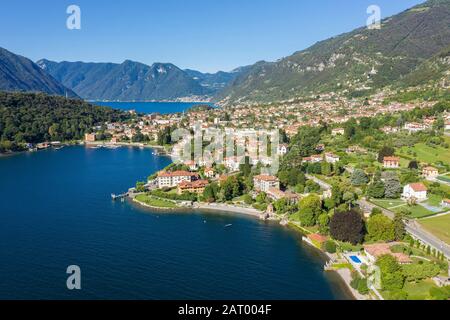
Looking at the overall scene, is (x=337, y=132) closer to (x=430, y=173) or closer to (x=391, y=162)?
(x=391, y=162)

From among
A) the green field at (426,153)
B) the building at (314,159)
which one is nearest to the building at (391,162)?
the green field at (426,153)

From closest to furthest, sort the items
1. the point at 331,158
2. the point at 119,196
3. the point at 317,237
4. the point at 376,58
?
the point at 317,237 → the point at 119,196 → the point at 331,158 → the point at 376,58

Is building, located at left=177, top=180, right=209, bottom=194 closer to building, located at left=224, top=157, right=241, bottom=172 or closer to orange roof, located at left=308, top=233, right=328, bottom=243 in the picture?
building, located at left=224, top=157, right=241, bottom=172

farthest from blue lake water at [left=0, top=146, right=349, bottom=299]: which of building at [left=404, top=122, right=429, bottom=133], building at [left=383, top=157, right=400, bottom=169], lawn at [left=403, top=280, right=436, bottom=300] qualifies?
building at [left=404, top=122, right=429, bottom=133]

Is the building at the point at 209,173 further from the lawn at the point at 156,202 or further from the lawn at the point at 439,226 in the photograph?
the lawn at the point at 439,226

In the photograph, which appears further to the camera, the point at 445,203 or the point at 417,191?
the point at 417,191

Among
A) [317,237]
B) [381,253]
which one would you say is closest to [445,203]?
[317,237]
